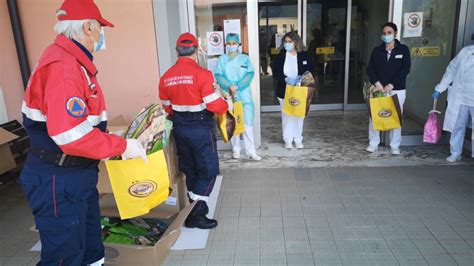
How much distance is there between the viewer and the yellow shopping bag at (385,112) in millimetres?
4410

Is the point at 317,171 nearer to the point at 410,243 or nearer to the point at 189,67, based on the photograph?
the point at 410,243

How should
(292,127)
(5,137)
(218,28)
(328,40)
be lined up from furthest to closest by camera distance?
1. (328,40)
2. (292,127)
3. (218,28)
4. (5,137)

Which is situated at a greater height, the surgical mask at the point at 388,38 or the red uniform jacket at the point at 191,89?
the surgical mask at the point at 388,38

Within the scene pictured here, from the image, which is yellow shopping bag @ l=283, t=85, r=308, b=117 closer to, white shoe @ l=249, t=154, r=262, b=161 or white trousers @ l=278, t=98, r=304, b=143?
white trousers @ l=278, t=98, r=304, b=143

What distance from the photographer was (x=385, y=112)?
4.47 m

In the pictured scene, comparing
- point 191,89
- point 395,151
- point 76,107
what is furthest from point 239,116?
point 76,107

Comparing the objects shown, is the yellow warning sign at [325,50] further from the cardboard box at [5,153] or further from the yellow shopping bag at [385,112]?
the cardboard box at [5,153]

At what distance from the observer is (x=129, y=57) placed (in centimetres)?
456

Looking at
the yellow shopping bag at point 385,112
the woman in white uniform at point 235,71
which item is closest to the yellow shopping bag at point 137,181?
the woman in white uniform at point 235,71

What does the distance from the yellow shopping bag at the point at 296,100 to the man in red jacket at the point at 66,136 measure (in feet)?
9.94

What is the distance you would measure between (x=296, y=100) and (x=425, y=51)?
1883 mm

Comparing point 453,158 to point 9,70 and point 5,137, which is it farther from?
point 9,70

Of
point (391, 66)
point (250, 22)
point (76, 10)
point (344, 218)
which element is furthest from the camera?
point (250, 22)

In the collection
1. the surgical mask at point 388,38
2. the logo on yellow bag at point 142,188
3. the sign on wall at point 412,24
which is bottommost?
the logo on yellow bag at point 142,188
